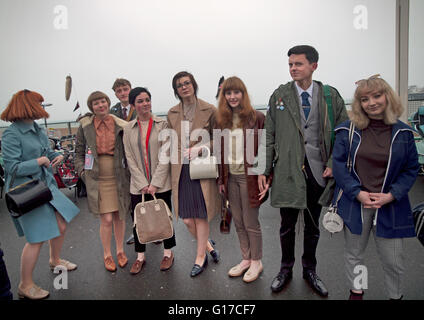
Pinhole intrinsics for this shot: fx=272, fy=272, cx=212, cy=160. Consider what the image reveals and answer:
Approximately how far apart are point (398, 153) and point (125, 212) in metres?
2.31

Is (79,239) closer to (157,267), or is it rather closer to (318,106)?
(157,267)

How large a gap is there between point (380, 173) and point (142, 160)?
75.0 inches

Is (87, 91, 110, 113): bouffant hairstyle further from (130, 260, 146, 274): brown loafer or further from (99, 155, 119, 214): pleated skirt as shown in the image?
(130, 260, 146, 274): brown loafer

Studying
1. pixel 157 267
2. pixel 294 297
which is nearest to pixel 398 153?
pixel 294 297

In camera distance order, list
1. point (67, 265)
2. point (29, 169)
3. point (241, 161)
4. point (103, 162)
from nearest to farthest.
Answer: point (29, 169) → point (241, 161) → point (103, 162) → point (67, 265)

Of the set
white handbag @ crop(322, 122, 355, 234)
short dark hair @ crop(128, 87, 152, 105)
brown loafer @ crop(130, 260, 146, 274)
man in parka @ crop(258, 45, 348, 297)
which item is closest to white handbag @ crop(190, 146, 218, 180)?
man in parka @ crop(258, 45, 348, 297)

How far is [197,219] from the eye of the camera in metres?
2.57

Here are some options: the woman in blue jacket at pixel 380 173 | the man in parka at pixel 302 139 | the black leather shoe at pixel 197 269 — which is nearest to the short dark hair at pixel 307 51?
the man in parka at pixel 302 139

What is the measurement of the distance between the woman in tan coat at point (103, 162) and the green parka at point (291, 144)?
1.41 m

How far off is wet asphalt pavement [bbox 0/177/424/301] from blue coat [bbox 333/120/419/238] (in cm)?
51

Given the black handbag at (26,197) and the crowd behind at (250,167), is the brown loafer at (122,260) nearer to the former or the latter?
the crowd behind at (250,167)

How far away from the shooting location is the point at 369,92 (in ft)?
5.77

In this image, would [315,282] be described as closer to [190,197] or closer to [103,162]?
[190,197]

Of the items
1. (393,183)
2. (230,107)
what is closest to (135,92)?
(230,107)
